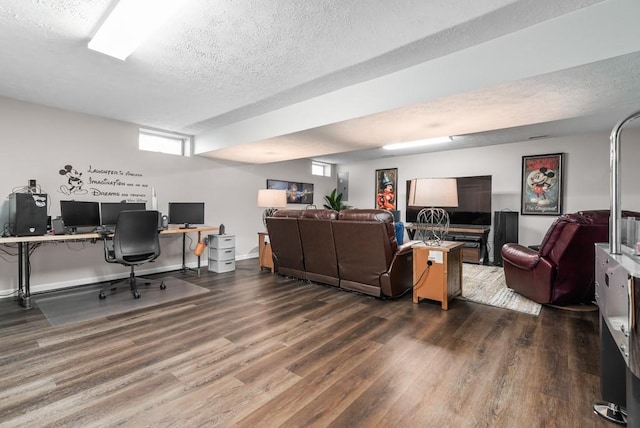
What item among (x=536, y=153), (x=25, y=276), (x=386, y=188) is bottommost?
(x=25, y=276)

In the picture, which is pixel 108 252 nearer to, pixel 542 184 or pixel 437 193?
pixel 437 193

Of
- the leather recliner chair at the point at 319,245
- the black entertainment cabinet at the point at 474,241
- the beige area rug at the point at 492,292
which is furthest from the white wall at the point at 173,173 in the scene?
the leather recliner chair at the point at 319,245

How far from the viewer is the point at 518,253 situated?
366 centimetres

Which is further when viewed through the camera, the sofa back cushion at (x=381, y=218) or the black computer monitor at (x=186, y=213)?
the black computer monitor at (x=186, y=213)

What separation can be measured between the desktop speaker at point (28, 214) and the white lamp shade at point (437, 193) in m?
4.20

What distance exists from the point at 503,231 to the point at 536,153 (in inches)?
66.2

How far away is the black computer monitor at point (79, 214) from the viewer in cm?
386

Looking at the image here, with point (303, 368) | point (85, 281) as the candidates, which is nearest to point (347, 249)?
point (303, 368)

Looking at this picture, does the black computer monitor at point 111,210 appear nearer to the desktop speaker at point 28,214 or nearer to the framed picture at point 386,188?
the desktop speaker at point 28,214

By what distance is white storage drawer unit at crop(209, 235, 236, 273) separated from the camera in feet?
16.6

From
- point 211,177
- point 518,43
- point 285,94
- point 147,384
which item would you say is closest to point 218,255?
point 211,177

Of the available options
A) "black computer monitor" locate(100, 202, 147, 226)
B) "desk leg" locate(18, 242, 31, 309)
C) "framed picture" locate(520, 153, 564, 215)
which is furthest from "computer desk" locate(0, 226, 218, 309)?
"framed picture" locate(520, 153, 564, 215)

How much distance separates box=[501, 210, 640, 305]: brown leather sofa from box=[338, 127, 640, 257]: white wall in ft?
9.64

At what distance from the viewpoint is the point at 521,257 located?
3.58m
